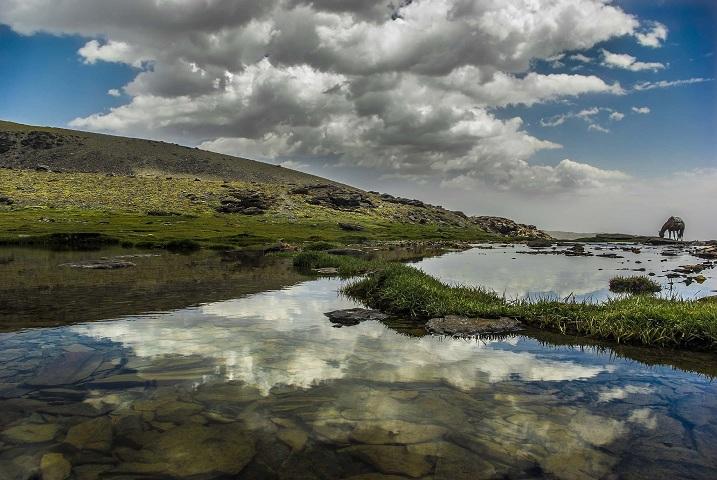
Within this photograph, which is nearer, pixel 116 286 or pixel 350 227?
pixel 116 286

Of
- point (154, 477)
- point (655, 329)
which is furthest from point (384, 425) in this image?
point (655, 329)

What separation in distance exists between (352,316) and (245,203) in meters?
146

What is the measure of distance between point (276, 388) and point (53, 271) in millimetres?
37670

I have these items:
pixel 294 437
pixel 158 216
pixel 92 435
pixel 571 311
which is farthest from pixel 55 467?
pixel 158 216

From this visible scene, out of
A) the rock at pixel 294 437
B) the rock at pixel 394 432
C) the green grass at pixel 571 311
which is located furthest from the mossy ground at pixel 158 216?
the rock at pixel 394 432

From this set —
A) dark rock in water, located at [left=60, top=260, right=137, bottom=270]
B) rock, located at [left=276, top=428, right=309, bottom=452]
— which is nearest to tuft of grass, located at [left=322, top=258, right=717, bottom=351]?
rock, located at [left=276, top=428, right=309, bottom=452]

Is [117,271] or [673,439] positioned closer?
[673,439]

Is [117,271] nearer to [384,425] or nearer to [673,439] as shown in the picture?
[384,425]

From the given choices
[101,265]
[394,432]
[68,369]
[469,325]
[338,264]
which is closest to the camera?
[394,432]

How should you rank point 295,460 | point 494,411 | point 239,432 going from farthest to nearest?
1. point 494,411
2. point 239,432
3. point 295,460

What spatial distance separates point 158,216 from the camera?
129m

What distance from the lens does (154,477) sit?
896 centimetres

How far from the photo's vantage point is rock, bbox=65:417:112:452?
33.2 ft

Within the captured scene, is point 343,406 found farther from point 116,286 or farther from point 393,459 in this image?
point 116,286
